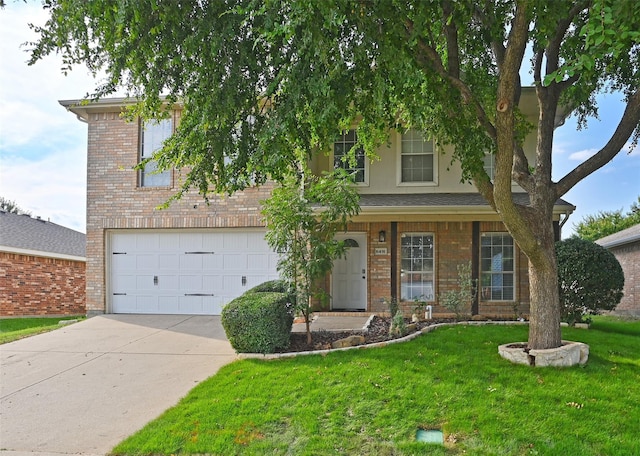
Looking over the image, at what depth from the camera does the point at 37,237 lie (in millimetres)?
16406

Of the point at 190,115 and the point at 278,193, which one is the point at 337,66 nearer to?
the point at 190,115

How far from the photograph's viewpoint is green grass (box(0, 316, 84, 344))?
944cm

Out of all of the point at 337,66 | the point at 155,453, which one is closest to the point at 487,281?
the point at 337,66

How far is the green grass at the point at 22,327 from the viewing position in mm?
9438

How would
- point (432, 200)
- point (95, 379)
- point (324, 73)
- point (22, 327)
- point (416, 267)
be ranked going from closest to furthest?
point (324, 73), point (95, 379), point (432, 200), point (416, 267), point (22, 327)

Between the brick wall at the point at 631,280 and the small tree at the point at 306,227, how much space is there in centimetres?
1260

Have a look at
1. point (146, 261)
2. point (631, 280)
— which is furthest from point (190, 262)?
point (631, 280)

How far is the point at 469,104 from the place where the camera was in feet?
19.9

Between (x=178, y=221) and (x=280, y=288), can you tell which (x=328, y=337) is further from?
(x=178, y=221)

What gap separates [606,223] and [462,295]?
28.1 metres

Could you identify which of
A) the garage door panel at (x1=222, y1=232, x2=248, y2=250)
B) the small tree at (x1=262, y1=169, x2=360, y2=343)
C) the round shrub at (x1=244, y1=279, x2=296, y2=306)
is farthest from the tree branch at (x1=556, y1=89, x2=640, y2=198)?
the garage door panel at (x1=222, y1=232, x2=248, y2=250)

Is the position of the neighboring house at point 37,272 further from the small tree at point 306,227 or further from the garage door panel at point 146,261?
the small tree at point 306,227

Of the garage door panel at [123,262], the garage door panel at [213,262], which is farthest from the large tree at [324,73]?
the garage door panel at [123,262]

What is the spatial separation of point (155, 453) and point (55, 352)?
4987mm
